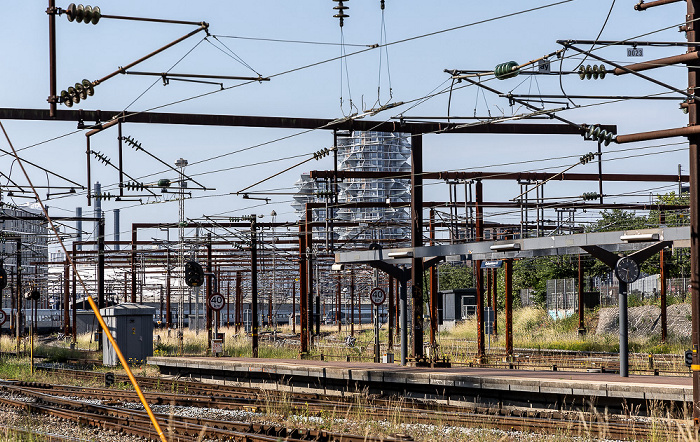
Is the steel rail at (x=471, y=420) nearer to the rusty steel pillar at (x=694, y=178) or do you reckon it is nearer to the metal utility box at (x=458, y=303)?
the rusty steel pillar at (x=694, y=178)

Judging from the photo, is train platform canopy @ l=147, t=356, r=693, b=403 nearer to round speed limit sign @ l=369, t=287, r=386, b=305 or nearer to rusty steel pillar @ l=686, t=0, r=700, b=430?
rusty steel pillar @ l=686, t=0, r=700, b=430

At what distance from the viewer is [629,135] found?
1385 cm

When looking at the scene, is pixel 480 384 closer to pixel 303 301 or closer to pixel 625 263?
pixel 625 263

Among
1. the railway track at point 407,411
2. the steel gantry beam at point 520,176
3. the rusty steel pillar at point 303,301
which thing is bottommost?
the railway track at point 407,411

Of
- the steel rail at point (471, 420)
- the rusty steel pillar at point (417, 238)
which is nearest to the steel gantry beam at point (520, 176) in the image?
the rusty steel pillar at point (417, 238)

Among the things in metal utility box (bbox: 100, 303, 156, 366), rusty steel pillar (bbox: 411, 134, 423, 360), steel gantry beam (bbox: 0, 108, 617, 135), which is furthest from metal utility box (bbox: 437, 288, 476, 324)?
steel gantry beam (bbox: 0, 108, 617, 135)

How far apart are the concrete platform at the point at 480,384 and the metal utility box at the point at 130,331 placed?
5.78 m

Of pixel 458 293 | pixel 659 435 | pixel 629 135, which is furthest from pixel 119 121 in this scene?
pixel 458 293

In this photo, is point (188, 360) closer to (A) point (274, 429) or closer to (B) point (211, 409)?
(B) point (211, 409)

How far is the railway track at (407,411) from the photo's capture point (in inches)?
509

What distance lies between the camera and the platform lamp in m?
17.0

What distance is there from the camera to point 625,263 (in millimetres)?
17500

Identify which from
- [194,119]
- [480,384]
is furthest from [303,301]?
[480,384]

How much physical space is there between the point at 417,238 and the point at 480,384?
21.5ft
